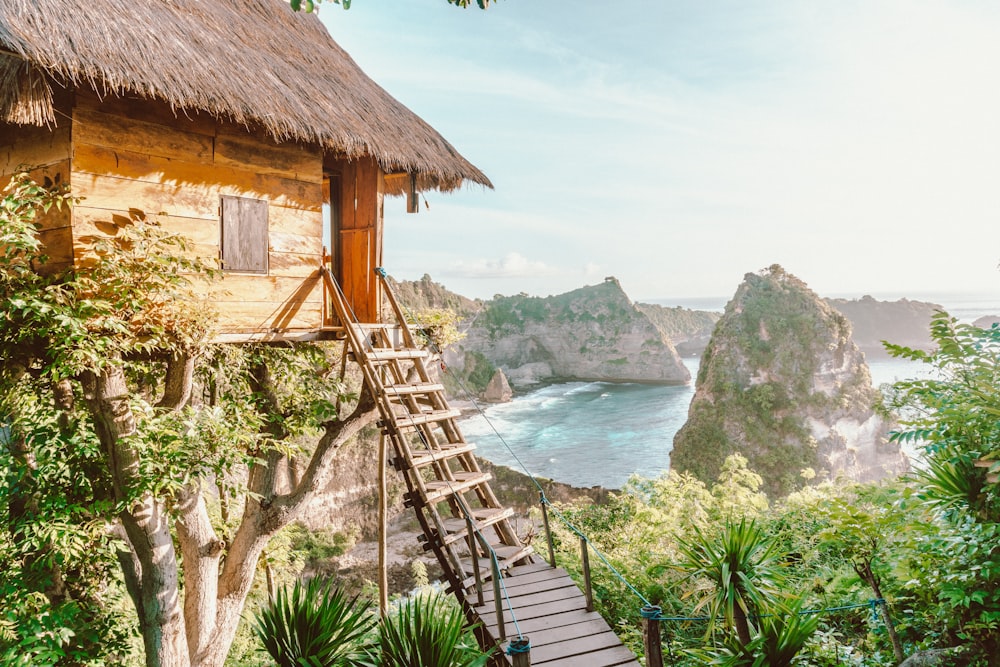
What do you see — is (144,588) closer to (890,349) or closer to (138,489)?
(138,489)

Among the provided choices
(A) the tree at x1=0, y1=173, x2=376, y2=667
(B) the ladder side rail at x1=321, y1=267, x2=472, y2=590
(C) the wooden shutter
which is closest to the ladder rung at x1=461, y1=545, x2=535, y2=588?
(B) the ladder side rail at x1=321, y1=267, x2=472, y2=590

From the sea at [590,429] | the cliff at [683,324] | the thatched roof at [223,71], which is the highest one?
the thatched roof at [223,71]

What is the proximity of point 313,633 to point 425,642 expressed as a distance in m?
0.87

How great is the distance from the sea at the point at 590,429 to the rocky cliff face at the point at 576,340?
4258 mm

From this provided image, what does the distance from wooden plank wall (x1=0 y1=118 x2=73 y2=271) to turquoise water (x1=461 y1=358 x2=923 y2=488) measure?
109ft

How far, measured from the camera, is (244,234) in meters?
6.16

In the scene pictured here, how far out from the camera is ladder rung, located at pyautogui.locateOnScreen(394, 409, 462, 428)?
18.9 ft

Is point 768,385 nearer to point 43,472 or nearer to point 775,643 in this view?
point 775,643

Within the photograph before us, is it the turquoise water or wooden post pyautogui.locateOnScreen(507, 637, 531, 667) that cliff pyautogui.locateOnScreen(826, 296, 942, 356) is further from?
wooden post pyautogui.locateOnScreen(507, 637, 531, 667)

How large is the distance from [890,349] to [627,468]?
42.1 m

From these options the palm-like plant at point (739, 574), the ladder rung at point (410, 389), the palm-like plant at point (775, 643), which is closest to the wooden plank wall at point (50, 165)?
the ladder rung at point (410, 389)

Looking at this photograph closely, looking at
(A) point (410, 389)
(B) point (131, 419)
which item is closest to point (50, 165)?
(B) point (131, 419)

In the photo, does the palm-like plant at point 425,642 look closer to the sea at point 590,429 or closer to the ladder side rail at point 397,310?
the ladder side rail at point 397,310

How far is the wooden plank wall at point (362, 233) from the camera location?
7379mm
